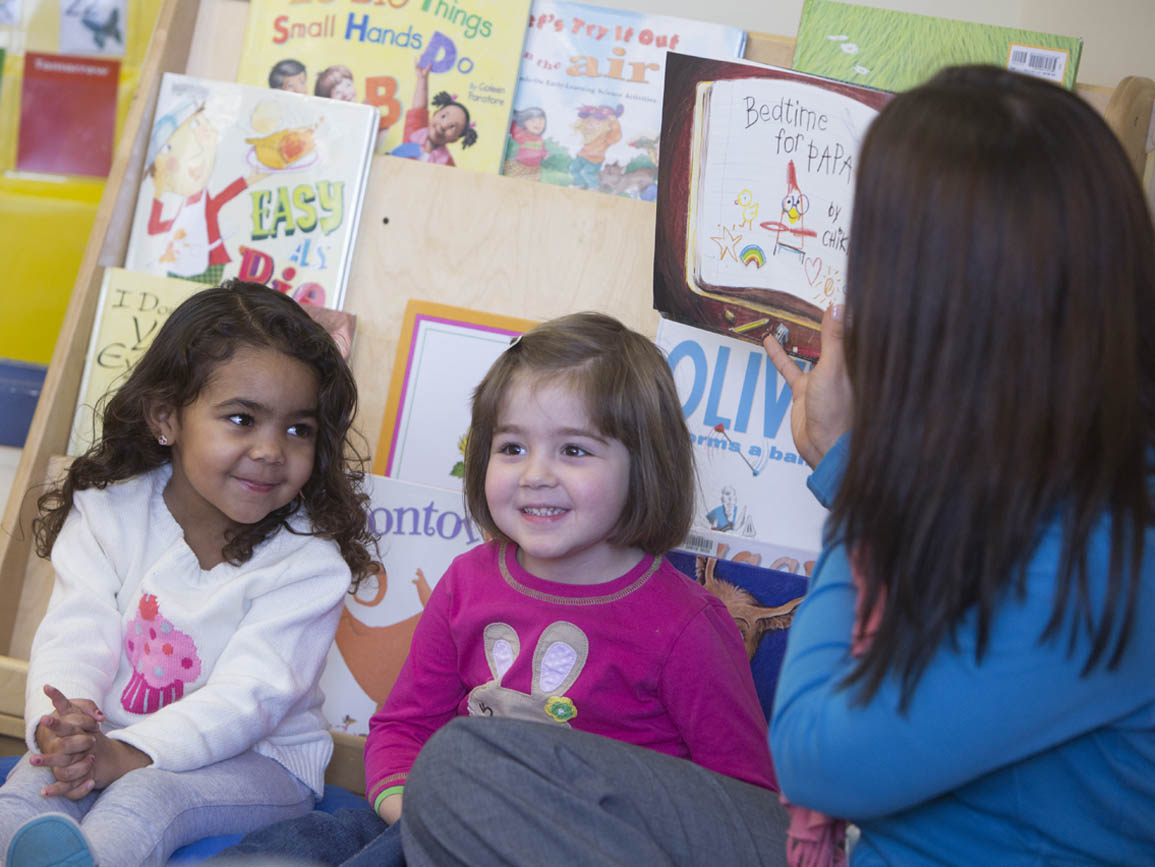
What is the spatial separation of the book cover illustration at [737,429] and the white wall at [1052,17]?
0.68 metres

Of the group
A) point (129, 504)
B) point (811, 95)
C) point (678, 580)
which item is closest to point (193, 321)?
point (129, 504)

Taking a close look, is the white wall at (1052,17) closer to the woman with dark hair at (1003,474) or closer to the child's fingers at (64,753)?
the woman with dark hair at (1003,474)

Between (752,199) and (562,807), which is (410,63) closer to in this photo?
(752,199)

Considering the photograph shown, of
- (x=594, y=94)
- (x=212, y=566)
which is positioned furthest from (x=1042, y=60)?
(x=212, y=566)

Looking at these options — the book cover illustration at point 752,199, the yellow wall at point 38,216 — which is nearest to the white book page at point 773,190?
the book cover illustration at point 752,199

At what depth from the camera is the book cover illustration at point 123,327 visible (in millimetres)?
1567

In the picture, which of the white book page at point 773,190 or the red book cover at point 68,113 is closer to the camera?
the white book page at point 773,190

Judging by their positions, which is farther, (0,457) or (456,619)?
(0,457)

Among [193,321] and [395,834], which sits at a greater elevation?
[193,321]

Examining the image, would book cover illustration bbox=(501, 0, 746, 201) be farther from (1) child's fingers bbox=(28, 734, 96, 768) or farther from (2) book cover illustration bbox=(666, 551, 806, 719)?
(1) child's fingers bbox=(28, 734, 96, 768)

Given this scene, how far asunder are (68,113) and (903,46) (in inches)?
56.4

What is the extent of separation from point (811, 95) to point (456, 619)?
817mm

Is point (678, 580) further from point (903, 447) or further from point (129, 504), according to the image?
point (129, 504)

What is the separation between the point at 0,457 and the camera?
202cm
